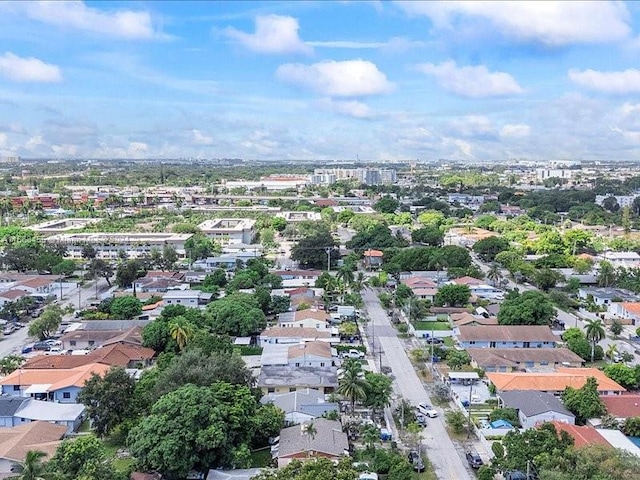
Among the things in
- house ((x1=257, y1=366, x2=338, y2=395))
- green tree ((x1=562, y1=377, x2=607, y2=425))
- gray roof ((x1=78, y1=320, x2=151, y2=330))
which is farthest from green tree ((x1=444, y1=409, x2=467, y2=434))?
gray roof ((x1=78, y1=320, x2=151, y2=330))

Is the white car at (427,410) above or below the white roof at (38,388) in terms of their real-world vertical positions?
below

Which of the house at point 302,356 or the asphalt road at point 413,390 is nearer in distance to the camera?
the asphalt road at point 413,390

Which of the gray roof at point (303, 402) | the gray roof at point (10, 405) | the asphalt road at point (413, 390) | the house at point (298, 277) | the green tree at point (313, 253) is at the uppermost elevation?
the green tree at point (313, 253)

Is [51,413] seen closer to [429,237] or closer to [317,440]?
[317,440]

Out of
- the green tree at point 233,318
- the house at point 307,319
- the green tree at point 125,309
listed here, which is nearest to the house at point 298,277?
the house at point 307,319

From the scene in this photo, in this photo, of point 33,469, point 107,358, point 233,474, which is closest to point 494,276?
point 107,358

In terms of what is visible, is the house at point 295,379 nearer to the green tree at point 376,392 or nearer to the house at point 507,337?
the green tree at point 376,392
